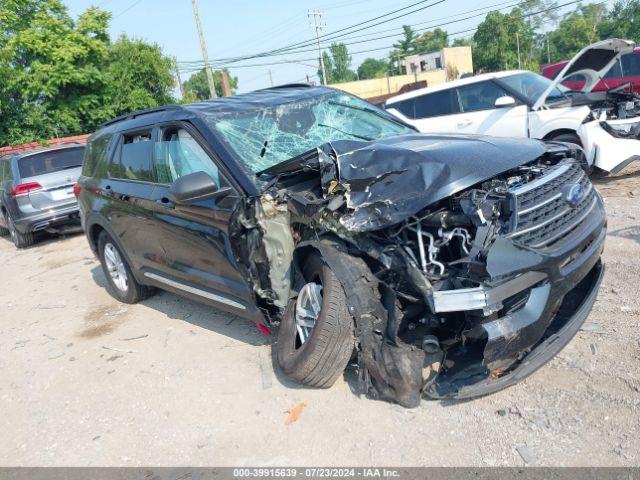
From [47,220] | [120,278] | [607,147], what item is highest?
[47,220]

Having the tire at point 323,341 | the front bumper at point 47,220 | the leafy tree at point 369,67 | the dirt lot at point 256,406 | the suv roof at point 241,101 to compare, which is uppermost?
the leafy tree at point 369,67

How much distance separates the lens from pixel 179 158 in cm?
429

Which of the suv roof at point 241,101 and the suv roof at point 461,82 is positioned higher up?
the suv roof at point 241,101

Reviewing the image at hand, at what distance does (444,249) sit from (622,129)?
18.9ft

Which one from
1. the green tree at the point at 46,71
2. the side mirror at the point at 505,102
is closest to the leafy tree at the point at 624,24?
the green tree at the point at 46,71

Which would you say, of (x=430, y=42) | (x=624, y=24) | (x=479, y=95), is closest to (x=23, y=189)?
(x=479, y=95)

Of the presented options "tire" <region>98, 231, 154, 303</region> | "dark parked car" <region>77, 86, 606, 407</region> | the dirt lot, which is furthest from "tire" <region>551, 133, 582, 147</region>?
"tire" <region>98, 231, 154, 303</region>

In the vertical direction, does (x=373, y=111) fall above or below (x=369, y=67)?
below

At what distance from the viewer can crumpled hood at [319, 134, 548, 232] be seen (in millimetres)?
2920

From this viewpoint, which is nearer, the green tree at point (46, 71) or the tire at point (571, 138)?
the tire at point (571, 138)

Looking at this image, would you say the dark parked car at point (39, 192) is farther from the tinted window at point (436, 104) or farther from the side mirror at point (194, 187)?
the side mirror at point (194, 187)

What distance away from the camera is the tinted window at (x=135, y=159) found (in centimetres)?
471

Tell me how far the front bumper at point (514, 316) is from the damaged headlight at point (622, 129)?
4.86m

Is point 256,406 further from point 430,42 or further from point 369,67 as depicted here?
point 369,67
